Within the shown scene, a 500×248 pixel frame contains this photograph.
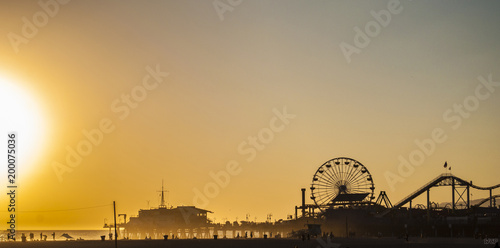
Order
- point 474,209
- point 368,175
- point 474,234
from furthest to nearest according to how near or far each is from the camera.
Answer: point 368,175
point 474,209
point 474,234

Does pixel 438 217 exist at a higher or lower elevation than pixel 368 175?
lower

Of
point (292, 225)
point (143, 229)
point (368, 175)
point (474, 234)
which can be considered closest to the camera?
point (474, 234)

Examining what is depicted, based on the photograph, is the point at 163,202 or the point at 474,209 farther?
the point at 163,202

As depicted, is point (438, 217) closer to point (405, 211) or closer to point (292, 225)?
point (405, 211)

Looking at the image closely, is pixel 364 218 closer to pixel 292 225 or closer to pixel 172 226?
pixel 292 225

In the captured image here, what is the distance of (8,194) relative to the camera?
60.9 metres

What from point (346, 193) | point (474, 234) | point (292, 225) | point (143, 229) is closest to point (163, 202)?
point (143, 229)

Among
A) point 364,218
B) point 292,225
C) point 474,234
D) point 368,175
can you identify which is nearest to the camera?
point 474,234

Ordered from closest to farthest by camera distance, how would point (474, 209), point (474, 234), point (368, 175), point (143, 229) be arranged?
point (474, 234)
point (474, 209)
point (368, 175)
point (143, 229)

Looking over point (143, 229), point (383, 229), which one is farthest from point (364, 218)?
point (143, 229)

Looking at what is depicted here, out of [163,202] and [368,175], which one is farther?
[163,202]

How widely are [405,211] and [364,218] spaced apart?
372 inches

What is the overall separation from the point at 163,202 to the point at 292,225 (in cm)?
4370

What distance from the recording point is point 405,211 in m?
132
